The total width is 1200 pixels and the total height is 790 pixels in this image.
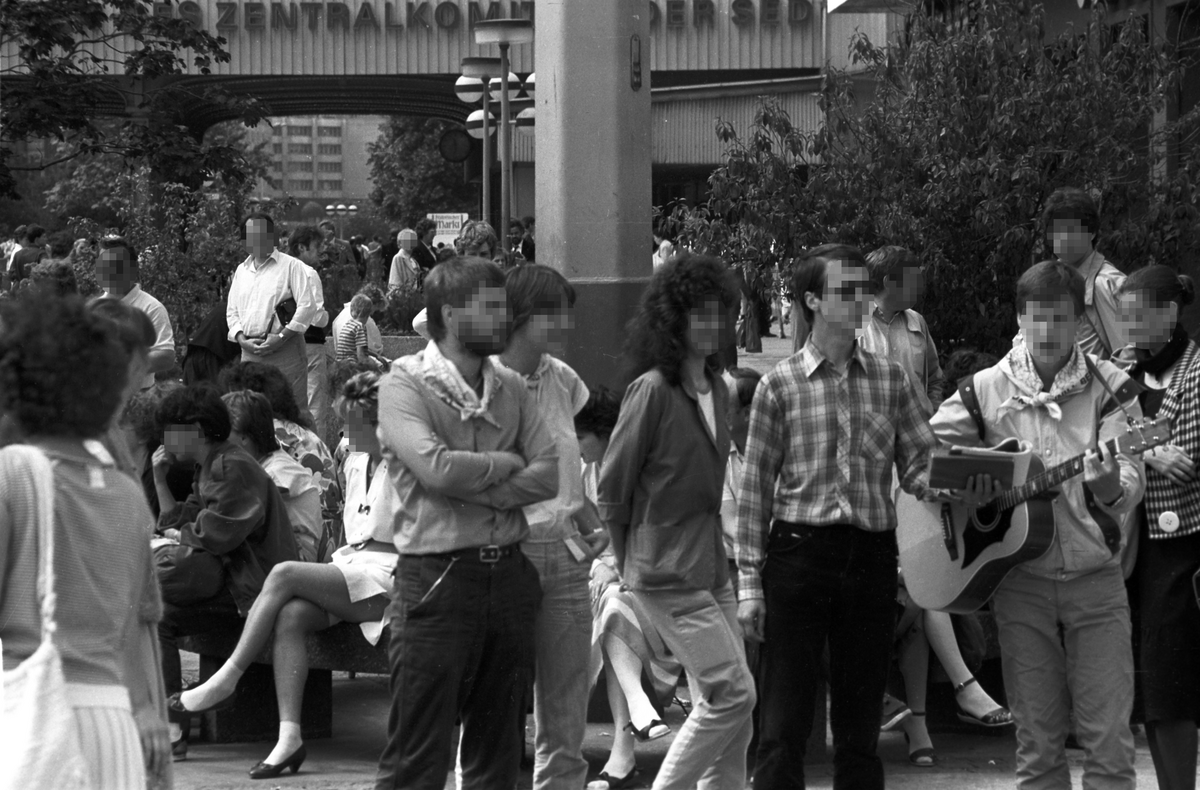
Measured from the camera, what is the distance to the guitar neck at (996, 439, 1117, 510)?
4898 mm

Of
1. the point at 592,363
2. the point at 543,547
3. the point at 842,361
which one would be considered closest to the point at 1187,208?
the point at 592,363

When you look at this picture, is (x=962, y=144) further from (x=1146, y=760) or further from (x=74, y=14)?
(x=74, y=14)

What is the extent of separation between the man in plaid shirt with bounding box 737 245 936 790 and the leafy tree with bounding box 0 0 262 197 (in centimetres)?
812

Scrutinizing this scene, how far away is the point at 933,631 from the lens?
6551 millimetres

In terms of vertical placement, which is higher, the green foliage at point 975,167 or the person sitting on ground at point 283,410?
the green foliage at point 975,167

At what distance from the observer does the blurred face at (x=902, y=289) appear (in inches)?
296

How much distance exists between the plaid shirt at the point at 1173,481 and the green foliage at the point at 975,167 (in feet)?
11.3

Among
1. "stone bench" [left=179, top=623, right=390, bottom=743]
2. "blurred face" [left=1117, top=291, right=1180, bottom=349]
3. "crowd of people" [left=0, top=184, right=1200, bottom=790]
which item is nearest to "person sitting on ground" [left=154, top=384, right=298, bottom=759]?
"stone bench" [left=179, top=623, right=390, bottom=743]

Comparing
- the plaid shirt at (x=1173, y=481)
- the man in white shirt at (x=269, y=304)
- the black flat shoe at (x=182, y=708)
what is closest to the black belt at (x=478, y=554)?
the plaid shirt at (x=1173, y=481)

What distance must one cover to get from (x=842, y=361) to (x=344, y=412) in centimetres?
250

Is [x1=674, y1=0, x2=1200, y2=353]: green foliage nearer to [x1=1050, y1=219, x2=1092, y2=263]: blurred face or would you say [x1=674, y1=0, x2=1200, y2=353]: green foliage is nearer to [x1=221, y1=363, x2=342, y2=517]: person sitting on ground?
[x1=1050, y1=219, x2=1092, y2=263]: blurred face

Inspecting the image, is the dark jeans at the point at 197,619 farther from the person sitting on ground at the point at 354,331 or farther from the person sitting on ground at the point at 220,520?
the person sitting on ground at the point at 354,331

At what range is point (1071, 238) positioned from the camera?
6.80 meters

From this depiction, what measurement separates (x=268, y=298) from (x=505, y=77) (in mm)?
6082
